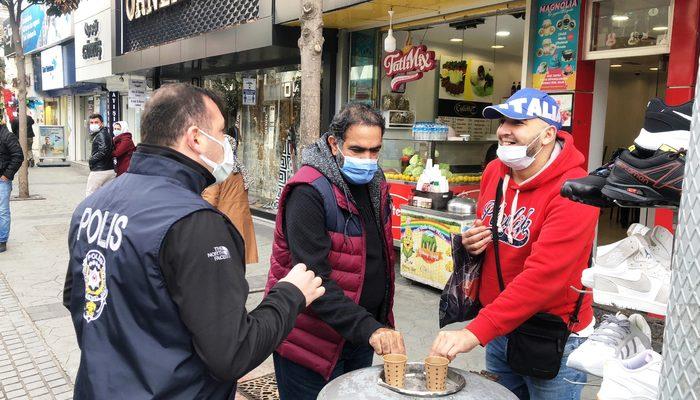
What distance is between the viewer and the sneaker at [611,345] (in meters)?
1.50

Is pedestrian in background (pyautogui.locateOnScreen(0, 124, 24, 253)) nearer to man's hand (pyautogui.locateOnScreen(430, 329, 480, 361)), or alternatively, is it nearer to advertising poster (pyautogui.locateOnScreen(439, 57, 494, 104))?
advertising poster (pyautogui.locateOnScreen(439, 57, 494, 104))

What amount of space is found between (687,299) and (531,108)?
1492 millimetres

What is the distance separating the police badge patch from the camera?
168 centimetres

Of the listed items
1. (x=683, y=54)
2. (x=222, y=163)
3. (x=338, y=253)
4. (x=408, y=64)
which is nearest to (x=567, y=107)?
(x=683, y=54)

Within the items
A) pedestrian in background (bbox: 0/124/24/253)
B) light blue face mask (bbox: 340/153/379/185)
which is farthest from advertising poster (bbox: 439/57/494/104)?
light blue face mask (bbox: 340/153/379/185)

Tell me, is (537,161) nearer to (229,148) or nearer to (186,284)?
(229,148)

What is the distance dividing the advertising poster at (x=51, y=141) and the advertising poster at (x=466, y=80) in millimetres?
19635

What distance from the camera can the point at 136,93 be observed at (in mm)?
15992

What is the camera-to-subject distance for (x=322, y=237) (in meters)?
2.40

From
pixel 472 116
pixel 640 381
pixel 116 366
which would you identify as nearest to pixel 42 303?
pixel 116 366

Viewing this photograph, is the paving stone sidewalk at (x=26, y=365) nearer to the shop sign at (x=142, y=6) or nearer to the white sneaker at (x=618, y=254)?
the white sneaker at (x=618, y=254)


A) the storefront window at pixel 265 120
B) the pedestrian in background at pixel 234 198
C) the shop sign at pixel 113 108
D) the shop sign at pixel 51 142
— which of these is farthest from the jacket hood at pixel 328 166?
the shop sign at pixel 51 142

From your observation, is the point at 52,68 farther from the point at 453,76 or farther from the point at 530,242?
the point at 530,242

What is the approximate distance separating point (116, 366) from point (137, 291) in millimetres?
240
